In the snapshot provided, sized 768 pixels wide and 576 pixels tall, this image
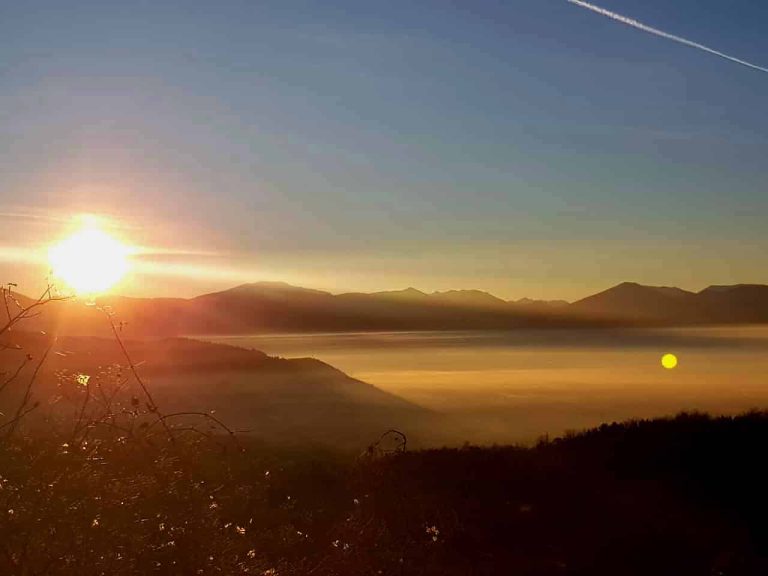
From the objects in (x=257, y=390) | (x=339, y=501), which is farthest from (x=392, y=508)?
(x=257, y=390)

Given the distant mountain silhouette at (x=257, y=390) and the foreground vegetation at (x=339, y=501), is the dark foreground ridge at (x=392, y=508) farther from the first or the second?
the distant mountain silhouette at (x=257, y=390)

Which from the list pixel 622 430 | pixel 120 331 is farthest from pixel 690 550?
pixel 622 430

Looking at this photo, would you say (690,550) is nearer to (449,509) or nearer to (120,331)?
(449,509)

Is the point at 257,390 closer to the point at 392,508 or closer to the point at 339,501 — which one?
the point at 339,501

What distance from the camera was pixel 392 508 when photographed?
436 inches

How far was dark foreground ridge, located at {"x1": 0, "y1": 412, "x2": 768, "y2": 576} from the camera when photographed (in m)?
6.54

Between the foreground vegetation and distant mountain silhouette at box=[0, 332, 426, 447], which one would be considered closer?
the foreground vegetation

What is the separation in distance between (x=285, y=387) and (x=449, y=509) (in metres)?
27.8

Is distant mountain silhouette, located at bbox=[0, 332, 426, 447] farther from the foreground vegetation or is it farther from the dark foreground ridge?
the dark foreground ridge

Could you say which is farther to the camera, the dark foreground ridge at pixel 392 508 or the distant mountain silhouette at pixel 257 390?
the distant mountain silhouette at pixel 257 390

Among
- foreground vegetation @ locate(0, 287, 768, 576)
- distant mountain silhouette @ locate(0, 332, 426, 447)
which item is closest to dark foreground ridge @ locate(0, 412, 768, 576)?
foreground vegetation @ locate(0, 287, 768, 576)

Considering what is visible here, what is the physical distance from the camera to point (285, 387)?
38.5 meters

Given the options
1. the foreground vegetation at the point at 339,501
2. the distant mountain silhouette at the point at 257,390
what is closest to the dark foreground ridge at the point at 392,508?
the foreground vegetation at the point at 339,501

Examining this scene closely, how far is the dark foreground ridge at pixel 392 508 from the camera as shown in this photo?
6.54 m
